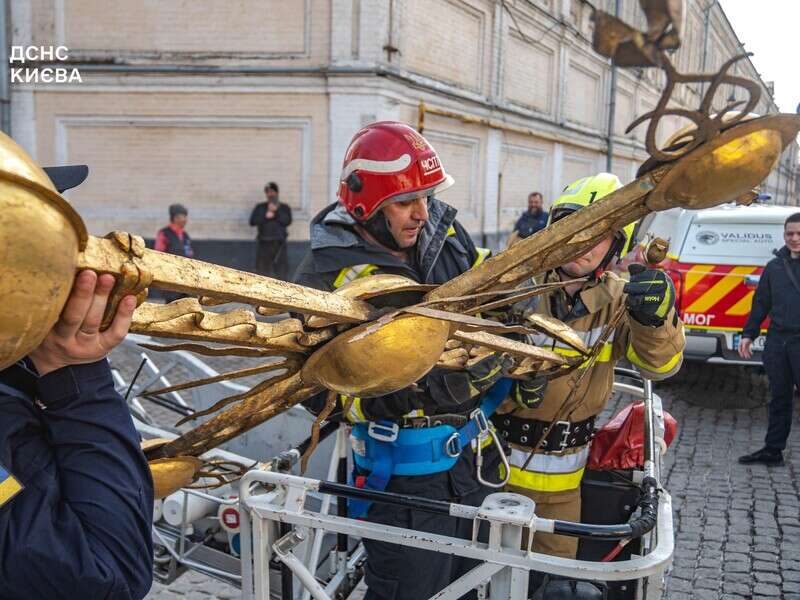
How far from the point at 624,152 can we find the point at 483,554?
26.1m

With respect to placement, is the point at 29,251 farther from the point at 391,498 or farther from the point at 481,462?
the point at 481,462

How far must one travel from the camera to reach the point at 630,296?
8.29 ft

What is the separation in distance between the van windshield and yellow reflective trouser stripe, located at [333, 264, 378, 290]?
19.1ft

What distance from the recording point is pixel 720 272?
24.0ft

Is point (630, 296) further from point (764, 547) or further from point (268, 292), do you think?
point (764, 547)

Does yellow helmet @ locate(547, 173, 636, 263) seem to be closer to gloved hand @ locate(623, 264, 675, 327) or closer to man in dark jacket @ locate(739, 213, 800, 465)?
gloved hand @ locate(623, 264, 675, 327)

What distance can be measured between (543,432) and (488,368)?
999mm

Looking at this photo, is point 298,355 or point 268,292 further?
point 298,355

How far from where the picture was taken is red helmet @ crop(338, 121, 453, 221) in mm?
2496

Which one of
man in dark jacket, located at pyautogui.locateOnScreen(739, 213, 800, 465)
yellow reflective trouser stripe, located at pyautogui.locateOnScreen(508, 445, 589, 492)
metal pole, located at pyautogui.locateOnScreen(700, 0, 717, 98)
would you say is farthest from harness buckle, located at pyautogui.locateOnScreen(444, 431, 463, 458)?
man in dark jacket, located at pyautogui.locateOnScreen(739, 213, 800, 465)

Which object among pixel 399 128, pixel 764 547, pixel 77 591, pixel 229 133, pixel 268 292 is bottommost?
pixel 764 547

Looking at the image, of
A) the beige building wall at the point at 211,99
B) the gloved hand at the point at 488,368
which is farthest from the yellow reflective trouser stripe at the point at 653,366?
the beige building wall at the point at 211,99

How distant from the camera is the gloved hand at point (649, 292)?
98.5 inches

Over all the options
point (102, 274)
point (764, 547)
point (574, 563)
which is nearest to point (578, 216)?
point (102, 274)
